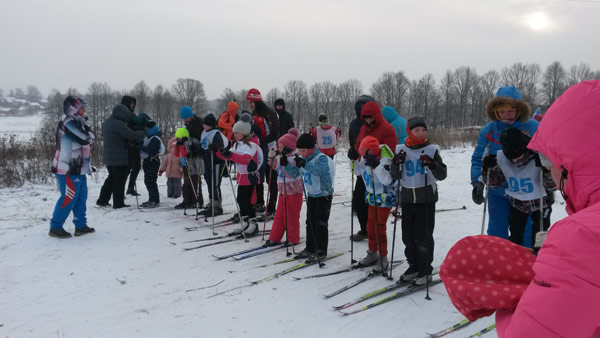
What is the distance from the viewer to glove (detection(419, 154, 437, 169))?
3.64m

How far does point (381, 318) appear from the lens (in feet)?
11.3

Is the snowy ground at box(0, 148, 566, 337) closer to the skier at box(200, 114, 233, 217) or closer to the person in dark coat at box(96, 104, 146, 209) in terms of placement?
the skier at box(200, 114, 233, 217)

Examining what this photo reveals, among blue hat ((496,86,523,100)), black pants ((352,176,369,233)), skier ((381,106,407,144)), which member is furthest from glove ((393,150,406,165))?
skier ((381,106,407,144))

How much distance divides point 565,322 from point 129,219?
7071 mm

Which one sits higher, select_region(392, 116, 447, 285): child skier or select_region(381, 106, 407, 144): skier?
select_region(381, 106, 407, 144): skier

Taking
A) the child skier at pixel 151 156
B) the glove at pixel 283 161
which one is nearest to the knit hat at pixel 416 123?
the glove at pixel 283 161

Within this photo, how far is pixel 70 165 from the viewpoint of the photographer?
5.62 meters

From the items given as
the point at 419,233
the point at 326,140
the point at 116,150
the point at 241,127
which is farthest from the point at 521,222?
the point at 116,150

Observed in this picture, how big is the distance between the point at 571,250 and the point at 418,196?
305 centimetres

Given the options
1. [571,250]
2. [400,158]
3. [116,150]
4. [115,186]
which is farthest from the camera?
[115,186]

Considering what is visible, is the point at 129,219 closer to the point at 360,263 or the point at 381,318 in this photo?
the point at 360,263

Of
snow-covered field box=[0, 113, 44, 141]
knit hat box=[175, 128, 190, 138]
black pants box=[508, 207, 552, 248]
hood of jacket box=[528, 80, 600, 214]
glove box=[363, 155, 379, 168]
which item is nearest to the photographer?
hood of jacket box=[528, 80, 600, 214]

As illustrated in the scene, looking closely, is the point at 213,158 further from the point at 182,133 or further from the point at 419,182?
the point at 419,182

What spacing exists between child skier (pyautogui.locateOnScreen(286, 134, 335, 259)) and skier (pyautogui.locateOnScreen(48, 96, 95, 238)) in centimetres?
334
